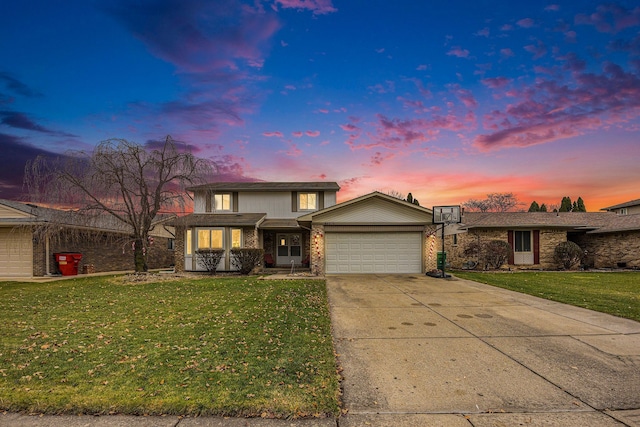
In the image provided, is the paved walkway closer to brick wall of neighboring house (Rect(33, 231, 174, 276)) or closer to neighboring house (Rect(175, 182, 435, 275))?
neighboring house (Rect(175, 182, 435, 275))

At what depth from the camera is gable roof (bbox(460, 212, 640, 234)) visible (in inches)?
777

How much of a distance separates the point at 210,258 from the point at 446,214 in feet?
42.2

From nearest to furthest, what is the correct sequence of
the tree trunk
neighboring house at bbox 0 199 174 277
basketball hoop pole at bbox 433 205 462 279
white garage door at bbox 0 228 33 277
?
basketball hoop pole at bbox 433 205 462 279
the tree trunk
neighboring house at bbox 0 199 174 277
white garage door at bbox 0 228 33 277

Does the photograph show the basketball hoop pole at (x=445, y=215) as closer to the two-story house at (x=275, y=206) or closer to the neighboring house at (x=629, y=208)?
the two-story house at (x=275, y=206)

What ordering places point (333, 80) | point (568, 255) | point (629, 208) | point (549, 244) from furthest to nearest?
point (629, 208) < point (549, 244) < point (568, 255) < point (333, 80)

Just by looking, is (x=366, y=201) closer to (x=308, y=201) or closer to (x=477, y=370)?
(x=308, y=201)

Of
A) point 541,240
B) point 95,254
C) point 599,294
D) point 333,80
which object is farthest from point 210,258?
point 541,240

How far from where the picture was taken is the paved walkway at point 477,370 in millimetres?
3121

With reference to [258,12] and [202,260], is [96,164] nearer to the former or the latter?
[202,260]

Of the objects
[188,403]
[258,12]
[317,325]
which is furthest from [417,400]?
[258,12]

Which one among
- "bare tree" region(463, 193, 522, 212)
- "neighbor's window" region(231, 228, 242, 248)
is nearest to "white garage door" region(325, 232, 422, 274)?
"neighbor's window" region(231, 228, 242, 248)

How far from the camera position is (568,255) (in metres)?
19.5

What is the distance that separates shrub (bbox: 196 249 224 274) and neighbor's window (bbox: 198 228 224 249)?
0.62 metres

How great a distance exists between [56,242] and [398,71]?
20707 mm
